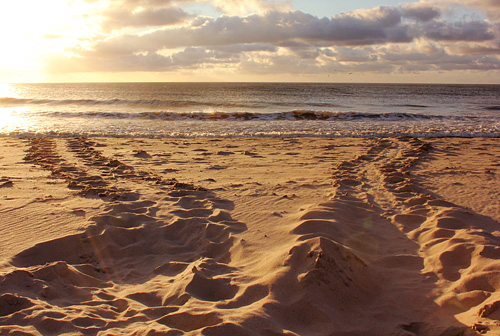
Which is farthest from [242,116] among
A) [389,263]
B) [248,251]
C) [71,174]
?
[389,263]

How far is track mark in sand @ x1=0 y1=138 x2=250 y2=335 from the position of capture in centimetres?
232

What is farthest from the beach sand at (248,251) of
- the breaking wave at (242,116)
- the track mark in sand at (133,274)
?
the breaking wave at (242,116)

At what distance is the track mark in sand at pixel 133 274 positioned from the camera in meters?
2.32

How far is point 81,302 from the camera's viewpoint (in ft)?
8.42

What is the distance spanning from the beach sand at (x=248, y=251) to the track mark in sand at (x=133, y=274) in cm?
1

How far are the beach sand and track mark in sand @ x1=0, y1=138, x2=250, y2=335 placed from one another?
0.01 m

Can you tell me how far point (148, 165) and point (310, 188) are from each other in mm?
3370

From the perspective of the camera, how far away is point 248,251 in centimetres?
340

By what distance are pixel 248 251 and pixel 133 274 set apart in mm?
1070

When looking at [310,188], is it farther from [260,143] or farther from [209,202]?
[260,143]

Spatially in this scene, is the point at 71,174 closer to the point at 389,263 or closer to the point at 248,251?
the point at 248,251

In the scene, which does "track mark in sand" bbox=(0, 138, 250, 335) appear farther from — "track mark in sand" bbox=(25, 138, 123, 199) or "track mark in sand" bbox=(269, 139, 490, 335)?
"track mark in sand" bbox=(269, 139, 490, 335)

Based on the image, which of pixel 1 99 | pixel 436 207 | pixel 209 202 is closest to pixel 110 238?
pixel 209 202

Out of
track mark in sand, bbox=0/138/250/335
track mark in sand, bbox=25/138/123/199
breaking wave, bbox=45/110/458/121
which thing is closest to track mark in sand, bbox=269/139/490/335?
track mark in sand, bbox=0/138/250/335
